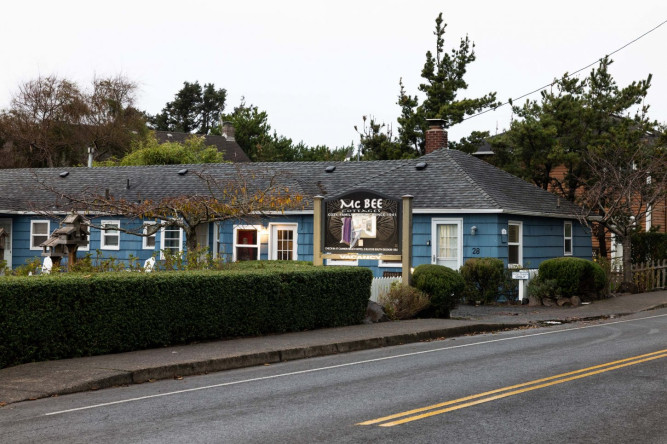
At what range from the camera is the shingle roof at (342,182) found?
85.7 ft

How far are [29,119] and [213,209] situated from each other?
4431 cm

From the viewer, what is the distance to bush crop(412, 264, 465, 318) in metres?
18.6

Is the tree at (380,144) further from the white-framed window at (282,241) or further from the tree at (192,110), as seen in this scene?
the tree at (192,110)

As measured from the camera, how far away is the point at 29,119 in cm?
5759

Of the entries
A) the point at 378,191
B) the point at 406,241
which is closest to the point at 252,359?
the point at 406,241

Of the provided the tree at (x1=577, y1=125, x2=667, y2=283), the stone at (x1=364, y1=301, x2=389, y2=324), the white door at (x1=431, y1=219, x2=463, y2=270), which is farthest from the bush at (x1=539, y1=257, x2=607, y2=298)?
the stone at (x1=364, y1=301, x2=389, y2=324)

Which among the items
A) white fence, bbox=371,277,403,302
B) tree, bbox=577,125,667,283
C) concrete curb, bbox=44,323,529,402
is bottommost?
concrete curb, bbox=44,323,529,402

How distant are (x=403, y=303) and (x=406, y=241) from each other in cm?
144

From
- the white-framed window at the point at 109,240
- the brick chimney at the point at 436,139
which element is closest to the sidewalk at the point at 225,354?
the brick chimney at the point at 436,139

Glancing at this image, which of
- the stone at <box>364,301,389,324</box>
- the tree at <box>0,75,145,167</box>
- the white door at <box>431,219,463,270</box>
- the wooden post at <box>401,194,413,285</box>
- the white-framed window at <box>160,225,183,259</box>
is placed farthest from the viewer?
the tree at <box>0,75,145,167</box>

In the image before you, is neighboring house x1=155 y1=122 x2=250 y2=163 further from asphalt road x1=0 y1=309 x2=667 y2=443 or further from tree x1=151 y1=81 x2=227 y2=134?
asphalt road x1=0 y1=309 x2=667 y2=443

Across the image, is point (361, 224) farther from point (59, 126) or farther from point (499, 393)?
point (59, 126)

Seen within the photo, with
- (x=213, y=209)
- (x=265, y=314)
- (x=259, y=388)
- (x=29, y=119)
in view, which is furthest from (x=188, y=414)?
(x=29, y=119)

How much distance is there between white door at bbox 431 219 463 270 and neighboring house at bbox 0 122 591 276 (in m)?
0.03
